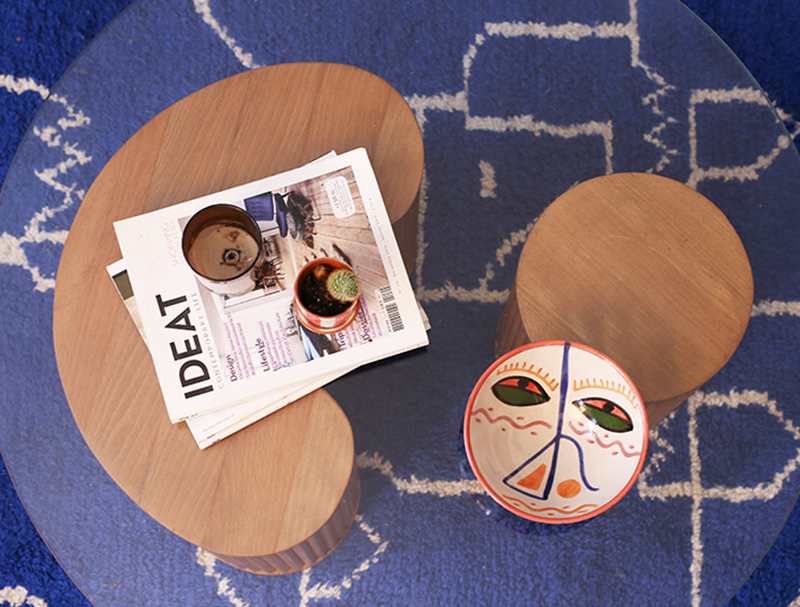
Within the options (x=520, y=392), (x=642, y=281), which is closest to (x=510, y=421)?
(x=520, y=392)

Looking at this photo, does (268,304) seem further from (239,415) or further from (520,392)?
(520,392)

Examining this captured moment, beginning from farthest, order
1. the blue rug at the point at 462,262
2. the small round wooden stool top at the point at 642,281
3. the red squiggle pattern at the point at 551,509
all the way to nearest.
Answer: the blue rug at the point at 462,262 → the small round wooden stool top at the point at 642,281 → the red squiggle pattern at the point at 551,509

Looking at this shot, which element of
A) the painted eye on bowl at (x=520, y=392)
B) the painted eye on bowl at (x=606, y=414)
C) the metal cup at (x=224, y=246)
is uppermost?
the metal cup at (x=224, y=246)

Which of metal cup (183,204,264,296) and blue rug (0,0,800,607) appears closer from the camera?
metal cup (183,204,264,296)

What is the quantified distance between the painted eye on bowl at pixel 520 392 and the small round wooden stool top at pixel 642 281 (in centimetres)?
9

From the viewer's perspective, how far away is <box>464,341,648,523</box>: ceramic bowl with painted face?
69cm

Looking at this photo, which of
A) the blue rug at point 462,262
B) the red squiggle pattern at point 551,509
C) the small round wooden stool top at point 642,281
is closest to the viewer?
the red squiggle pattern at point 551,509

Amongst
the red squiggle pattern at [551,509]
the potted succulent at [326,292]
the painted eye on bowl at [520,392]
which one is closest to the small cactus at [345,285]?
the potted succulent at [326,292]

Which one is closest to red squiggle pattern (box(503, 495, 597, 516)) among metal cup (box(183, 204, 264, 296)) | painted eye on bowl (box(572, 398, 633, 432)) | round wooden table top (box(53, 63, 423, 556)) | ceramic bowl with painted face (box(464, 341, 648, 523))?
ceramic bowl with painted face (box(464, 341, 648, 523))

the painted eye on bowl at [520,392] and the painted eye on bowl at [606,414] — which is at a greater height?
the painted eye on bowl at [520,392]

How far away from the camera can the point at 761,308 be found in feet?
3.64

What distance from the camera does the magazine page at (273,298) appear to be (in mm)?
749

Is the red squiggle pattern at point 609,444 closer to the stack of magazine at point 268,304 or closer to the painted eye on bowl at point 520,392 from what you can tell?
the painted eye on bowl at point 520,392

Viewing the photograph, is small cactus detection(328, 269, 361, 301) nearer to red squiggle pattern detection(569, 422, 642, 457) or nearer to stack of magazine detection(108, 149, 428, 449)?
stack of magazine detection(108, 149, 428, 449)
